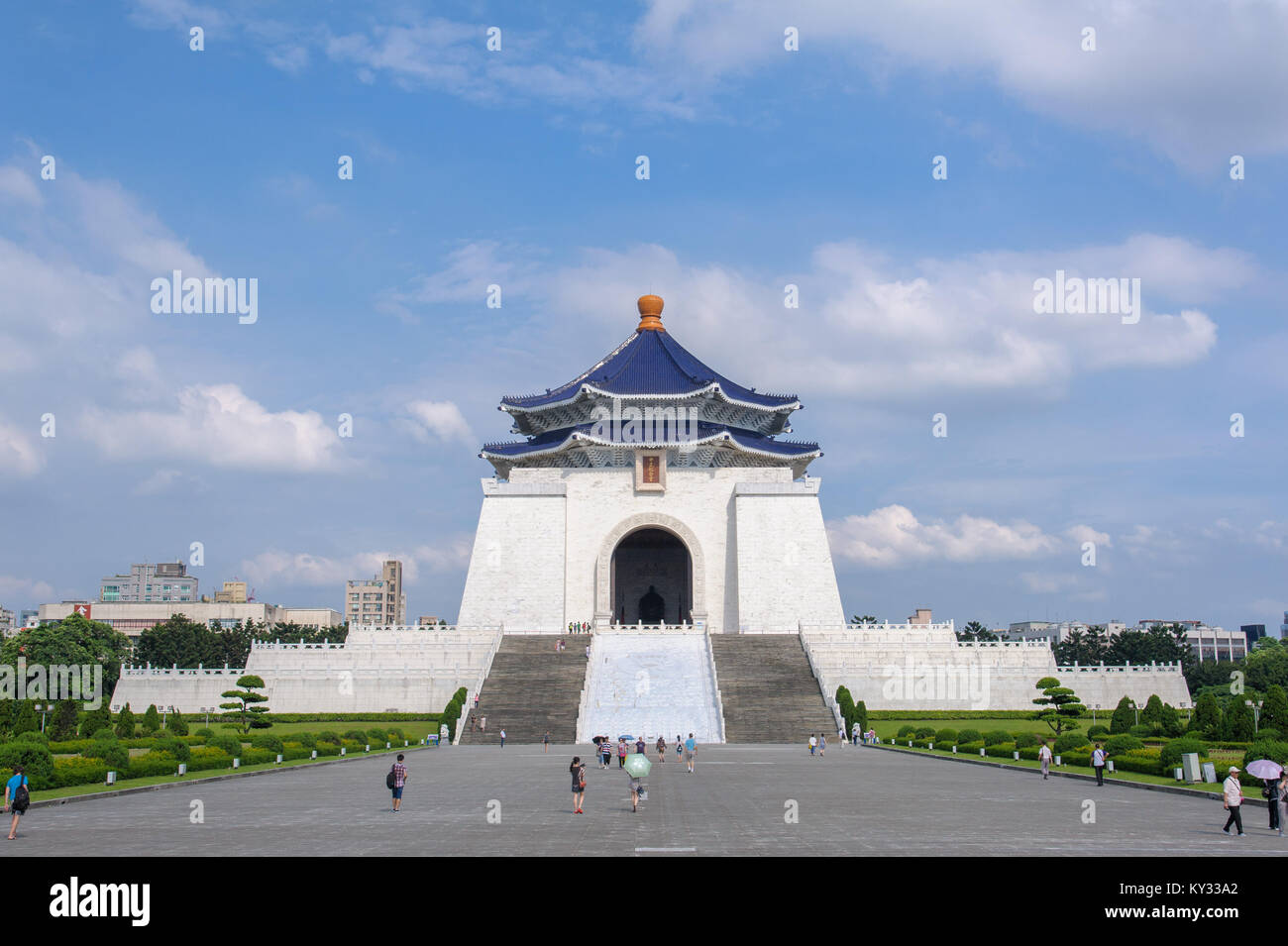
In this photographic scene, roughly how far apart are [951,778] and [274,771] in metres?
12.5

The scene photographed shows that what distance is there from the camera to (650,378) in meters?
46.0

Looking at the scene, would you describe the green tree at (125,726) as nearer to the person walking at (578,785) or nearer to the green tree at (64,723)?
the green tree at (64,723)

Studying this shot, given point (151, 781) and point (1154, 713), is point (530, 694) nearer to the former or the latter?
point (151, 781)

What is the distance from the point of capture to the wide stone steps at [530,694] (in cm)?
2936

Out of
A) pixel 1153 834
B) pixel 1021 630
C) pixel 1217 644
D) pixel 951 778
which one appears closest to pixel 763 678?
pixel 951 778

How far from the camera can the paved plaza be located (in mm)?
10578

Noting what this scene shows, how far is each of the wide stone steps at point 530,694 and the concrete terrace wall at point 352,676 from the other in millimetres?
639

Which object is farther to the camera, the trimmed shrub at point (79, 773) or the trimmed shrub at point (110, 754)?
the trimmed shrub at point (110, 754)

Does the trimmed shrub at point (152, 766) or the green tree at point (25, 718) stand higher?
the green tree at point (25, 718)

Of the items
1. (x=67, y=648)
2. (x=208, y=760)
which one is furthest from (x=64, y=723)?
(x=67, y=648)

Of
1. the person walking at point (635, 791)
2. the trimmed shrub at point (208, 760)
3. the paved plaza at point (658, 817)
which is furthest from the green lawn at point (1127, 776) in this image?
the trimmed shrub at point (208, 760)

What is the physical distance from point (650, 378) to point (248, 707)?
20873 mm

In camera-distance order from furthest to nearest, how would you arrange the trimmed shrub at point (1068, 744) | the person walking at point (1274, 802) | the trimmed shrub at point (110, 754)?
the trimmed shrub at point (1068, 744) → the trimmed shrub at point (110, 754) → the person walking at point (1274, 802)

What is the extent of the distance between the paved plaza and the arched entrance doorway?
2978 cm
